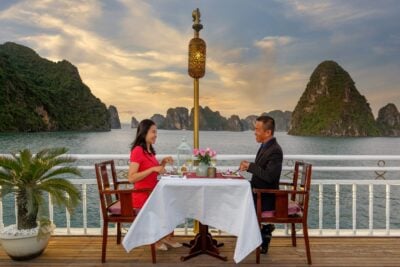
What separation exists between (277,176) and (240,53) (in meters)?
36.7

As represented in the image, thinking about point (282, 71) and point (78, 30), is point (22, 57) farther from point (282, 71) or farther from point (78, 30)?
point (282, 71)

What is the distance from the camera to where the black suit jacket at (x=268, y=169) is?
2998 millimetres

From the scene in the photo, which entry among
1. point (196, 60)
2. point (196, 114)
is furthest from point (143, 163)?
point (196, 60)

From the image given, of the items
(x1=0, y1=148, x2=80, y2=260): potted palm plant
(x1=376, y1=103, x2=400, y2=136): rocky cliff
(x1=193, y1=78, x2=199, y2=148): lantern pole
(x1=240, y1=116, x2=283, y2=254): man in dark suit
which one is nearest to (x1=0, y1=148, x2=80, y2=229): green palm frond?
(x1=0, y1=148, x2=80, y2=260): potted palm plant

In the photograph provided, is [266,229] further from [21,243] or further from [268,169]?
[21,243]

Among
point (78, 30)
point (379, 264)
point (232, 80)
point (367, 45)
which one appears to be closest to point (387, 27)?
point (367, 45)

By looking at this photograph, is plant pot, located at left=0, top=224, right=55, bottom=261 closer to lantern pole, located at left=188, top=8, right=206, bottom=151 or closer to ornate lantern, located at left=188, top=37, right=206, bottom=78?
lantern pole, located at left=188, top=8, right=206, bottom=151

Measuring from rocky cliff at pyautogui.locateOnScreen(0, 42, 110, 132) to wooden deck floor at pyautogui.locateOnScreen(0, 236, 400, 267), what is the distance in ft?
219

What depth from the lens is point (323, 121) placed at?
89562 millimetres

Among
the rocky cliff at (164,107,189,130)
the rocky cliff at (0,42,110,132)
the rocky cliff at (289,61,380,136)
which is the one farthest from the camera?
the rocky cliff at (164,107,189,130)

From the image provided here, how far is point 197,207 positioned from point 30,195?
1574mm

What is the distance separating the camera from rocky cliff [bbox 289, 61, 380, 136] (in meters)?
87.5

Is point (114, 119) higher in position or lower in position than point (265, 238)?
higher

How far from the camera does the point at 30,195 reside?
3035 mm
